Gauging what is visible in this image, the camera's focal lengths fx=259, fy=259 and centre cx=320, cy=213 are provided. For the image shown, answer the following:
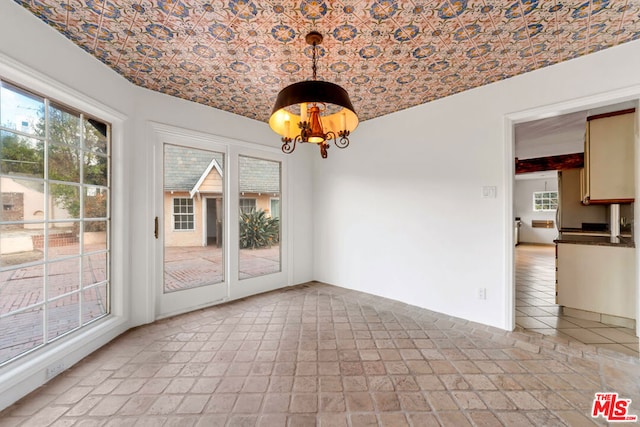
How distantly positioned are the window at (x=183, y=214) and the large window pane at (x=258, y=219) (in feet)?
2.15

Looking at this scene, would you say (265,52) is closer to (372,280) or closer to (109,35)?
(109,35)

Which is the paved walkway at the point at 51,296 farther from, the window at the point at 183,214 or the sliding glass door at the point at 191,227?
the window at the point at 183,214

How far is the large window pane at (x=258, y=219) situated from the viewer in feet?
12.3

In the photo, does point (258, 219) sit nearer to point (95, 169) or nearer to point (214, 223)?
point (214, 223)

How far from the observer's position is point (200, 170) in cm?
332

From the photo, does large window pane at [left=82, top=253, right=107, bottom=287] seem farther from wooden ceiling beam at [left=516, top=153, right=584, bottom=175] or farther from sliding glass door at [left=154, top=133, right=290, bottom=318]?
wooden ceiling beam at [left=516, top=153, right=584, bottom=175]

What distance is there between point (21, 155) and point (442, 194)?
381 centimetres

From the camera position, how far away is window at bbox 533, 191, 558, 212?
9250 millimetres

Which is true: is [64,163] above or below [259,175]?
below

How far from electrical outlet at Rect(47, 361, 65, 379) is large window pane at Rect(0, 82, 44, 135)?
172 cm

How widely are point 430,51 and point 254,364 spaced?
2960mm

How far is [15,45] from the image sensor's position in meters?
1.66

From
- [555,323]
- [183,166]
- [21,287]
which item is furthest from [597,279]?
[21,287]

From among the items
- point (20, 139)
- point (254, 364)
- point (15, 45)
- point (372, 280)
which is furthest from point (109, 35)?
point (372, 280)
